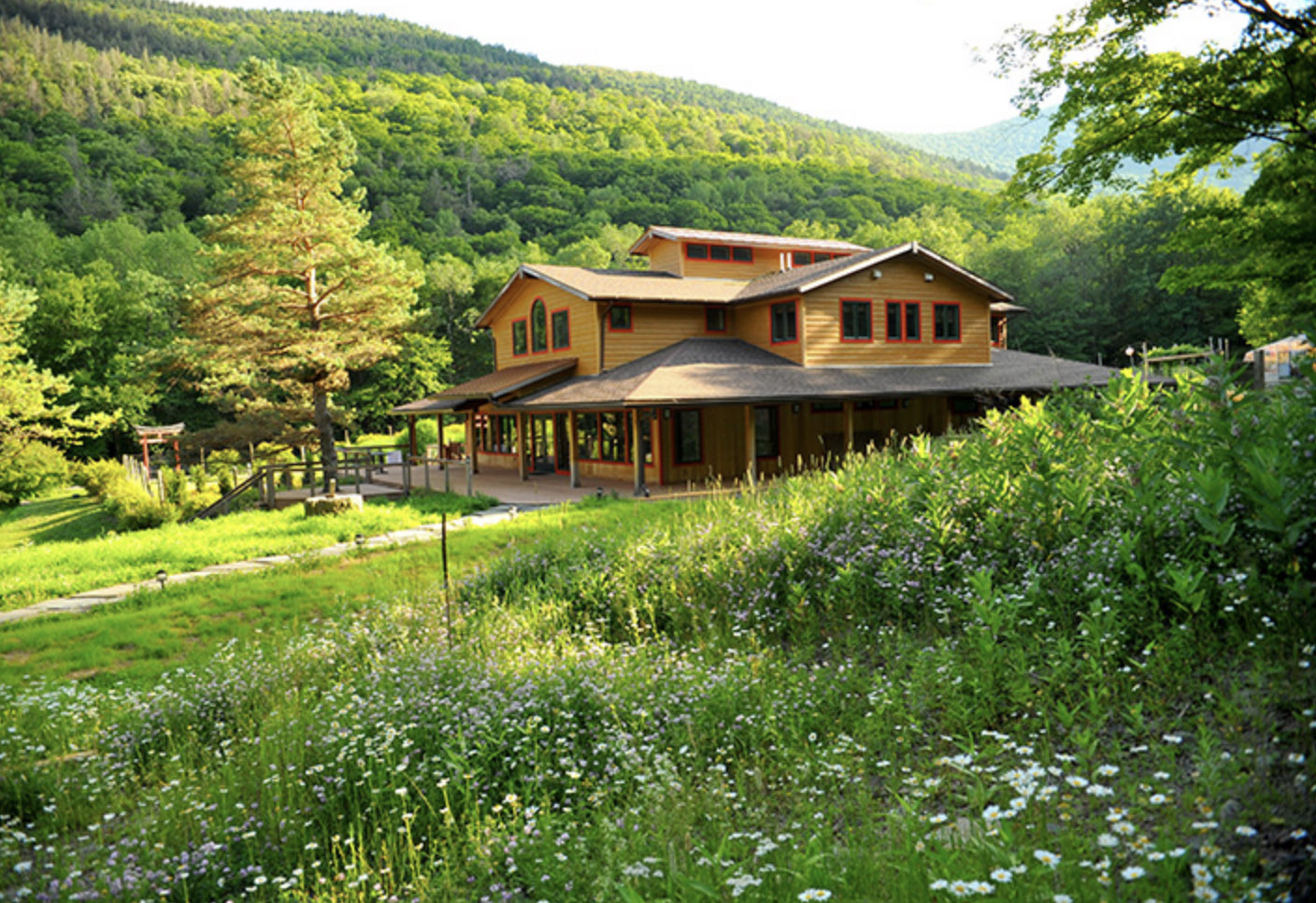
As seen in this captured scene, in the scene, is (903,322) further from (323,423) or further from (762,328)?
(323,423)

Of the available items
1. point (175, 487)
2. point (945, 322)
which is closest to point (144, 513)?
point (175, 487)

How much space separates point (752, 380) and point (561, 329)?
834cm

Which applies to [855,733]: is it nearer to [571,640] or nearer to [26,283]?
[571,640]

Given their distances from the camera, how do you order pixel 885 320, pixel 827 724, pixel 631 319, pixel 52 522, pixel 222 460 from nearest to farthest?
pixel 827 724, pixel 631 319, pixel 885 320, pixel 52 522, pixel 222 460

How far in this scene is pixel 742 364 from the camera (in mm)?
23312

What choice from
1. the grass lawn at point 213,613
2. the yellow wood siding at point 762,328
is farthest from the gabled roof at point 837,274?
the grass lawn at point 213,613

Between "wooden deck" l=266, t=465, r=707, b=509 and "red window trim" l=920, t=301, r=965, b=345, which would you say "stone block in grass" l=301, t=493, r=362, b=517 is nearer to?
"wooden deck" l=266, t=465, r=707, b=509

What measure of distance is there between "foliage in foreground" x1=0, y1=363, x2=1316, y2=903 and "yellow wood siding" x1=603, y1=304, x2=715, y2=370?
17476 millimetres

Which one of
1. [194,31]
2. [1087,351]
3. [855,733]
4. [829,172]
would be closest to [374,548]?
[855,733]

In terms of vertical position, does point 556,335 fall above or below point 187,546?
above

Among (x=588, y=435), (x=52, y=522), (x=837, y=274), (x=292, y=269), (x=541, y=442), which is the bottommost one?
(x=52, y=522)

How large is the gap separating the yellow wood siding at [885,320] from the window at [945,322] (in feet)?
0.47

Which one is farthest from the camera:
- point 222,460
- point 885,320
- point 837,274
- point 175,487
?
point 222,460

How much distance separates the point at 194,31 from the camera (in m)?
122
